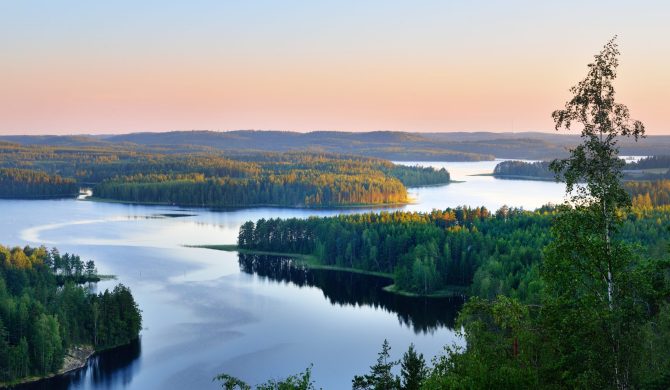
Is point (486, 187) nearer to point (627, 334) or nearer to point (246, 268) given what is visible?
point (246, 268)

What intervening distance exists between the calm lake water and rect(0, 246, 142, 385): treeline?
1.68 metres

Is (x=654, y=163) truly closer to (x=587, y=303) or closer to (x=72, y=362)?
(x=72, y=362)

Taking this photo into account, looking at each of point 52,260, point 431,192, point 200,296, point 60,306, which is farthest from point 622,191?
point 431,192

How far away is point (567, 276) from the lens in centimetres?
1595

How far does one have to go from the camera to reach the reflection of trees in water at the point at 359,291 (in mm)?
61000

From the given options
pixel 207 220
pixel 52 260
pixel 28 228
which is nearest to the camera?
pixel 52 260

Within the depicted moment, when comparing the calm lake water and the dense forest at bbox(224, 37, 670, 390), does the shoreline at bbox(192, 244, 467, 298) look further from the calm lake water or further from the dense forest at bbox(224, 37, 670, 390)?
the dense forest at bbox(224, 37, 670, 390)

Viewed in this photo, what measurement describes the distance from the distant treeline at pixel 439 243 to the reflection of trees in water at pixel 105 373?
27355 mm

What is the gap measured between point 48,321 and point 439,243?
44.3 m

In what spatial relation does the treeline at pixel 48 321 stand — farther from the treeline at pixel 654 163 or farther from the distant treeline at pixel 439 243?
the treeline at pixel 654 163

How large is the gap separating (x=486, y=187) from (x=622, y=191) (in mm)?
184038

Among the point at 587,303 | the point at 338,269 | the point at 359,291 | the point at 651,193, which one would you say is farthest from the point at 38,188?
the point at 587,303

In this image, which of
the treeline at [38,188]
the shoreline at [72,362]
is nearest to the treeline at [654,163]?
the treeline at [38,188]

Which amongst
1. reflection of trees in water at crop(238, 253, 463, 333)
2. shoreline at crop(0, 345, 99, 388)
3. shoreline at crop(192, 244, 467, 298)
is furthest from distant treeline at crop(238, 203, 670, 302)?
shoreline at crop(0, 345, 99, 388)
